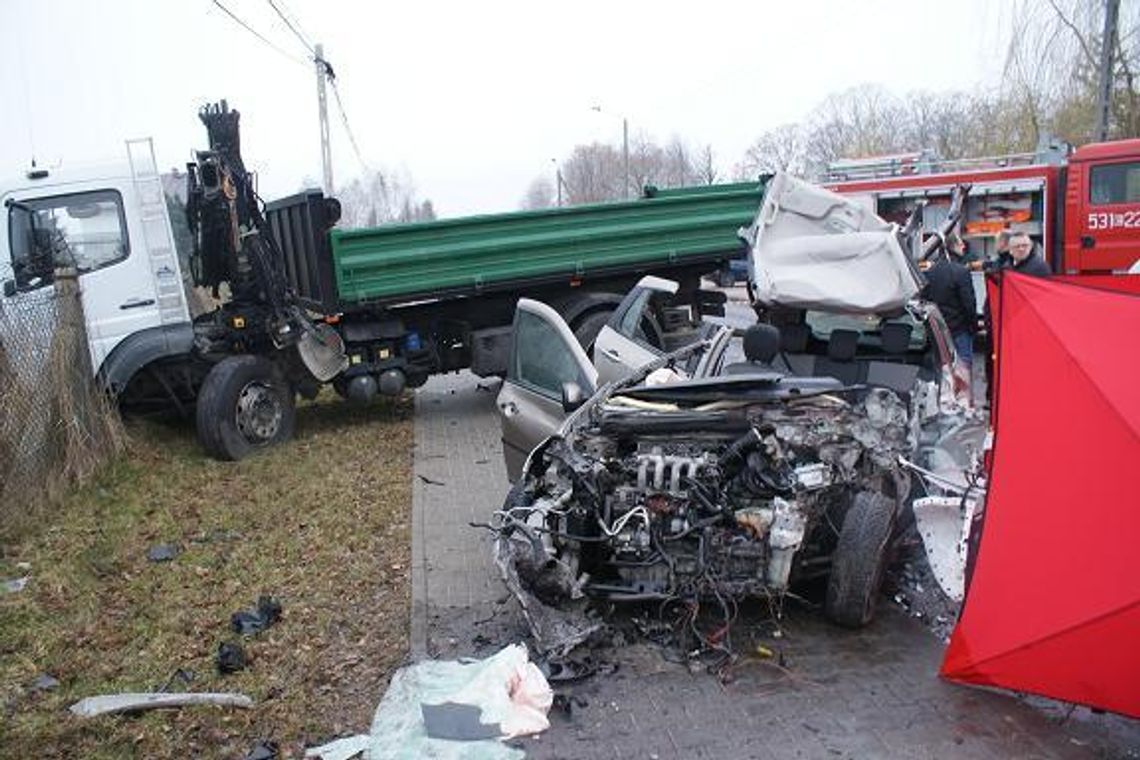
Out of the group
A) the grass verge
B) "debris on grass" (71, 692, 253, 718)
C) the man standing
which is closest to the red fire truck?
the man standing

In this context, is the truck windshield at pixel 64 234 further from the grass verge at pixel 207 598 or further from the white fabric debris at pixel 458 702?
the white fabric debris at pixel 458 702

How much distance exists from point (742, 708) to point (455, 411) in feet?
24.8

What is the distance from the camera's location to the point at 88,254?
344 inches

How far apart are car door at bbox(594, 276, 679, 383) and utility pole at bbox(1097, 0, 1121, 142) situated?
1793cm

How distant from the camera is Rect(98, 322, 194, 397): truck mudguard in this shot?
861cm

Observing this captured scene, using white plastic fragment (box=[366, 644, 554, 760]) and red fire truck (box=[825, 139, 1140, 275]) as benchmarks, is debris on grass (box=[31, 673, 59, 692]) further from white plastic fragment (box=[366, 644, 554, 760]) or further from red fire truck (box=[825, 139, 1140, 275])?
red fire truck (box=[825, 139, 1140, 275])

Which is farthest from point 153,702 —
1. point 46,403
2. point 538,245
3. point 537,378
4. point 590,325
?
point 590,325

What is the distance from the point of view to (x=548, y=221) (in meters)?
10.5

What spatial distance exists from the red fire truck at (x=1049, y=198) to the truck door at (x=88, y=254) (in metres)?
12.1

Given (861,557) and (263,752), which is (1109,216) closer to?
(861,557)

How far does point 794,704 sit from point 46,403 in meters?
6.31

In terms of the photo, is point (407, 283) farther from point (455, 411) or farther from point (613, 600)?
point (613, 600)

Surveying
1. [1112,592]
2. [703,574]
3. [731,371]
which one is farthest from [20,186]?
[1112,592]

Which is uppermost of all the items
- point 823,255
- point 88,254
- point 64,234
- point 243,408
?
point 64,234
